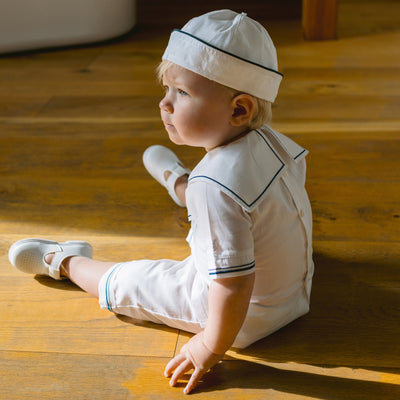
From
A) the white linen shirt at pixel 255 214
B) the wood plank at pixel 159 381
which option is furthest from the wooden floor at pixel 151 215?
the white linen shirt at pixel 255 214

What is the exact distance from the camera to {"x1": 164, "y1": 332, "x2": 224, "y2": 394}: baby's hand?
0.84m

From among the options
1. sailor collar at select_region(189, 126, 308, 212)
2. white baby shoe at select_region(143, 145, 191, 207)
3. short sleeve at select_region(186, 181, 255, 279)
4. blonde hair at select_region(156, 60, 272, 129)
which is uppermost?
blonde hair at select_region(156, 60, 272, 129)

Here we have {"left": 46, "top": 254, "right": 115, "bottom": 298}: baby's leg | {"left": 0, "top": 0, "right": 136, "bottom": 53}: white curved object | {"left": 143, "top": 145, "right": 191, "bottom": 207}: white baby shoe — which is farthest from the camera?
{"left": 0, "top": 0, "right": 136, "bottom": 53}: white curved object

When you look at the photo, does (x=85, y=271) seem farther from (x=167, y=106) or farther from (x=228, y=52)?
(x=228, y=52)

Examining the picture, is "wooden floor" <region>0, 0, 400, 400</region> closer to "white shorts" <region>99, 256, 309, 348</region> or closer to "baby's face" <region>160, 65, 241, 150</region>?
"white shorts" <region>99, 256, 309, 348</region>

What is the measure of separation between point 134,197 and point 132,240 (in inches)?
6.9

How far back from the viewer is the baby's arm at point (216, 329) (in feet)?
2.61

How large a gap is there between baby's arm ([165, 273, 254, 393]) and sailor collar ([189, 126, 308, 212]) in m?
0.12

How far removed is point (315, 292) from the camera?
103 cm

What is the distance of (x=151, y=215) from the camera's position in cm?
127

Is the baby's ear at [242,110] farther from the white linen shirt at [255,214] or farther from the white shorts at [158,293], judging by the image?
the white shorts at [158,293]

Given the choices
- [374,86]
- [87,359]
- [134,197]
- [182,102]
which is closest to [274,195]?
[182,102]

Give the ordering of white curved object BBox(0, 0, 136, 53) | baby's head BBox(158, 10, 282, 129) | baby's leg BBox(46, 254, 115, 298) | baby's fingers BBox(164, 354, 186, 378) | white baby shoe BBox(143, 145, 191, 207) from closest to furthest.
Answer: baby's head BBox(158, 10, 282, 129) → baby's fingers BBox(164, 354, 186, 378) → baby's leg BBox(46, 254, 115, 298) → white baby shoe BBox(143, 145, 191, 207) → white curved object BBox(0, 0, 136, 53)

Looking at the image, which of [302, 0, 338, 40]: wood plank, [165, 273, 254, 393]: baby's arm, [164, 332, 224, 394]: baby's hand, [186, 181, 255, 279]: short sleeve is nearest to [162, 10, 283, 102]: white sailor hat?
[186, 181, 255, 279]: short sleeve
